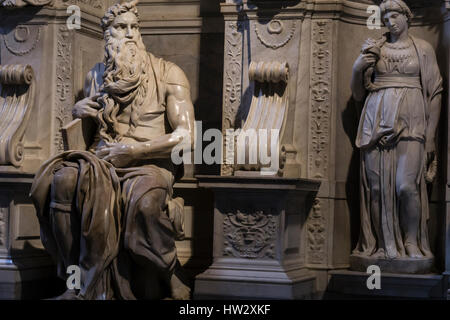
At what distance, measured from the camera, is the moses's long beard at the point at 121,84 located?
5.91 meters

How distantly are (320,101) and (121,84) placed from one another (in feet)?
4.51

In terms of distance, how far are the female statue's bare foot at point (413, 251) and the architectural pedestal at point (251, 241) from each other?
2.50 ft

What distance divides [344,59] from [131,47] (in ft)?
4.95

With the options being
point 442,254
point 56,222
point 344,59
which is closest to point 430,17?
point 344,59

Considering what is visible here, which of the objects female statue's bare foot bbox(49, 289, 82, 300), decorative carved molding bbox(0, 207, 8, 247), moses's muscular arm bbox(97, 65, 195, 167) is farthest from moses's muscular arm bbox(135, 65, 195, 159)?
decorative carved molding bbox(0, 207, 8, 247)

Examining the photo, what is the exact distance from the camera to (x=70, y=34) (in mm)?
6488

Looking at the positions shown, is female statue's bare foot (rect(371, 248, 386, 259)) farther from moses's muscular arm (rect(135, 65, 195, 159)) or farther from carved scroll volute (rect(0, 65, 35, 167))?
carved scroll volute (rect(0, 65, 35, 167))

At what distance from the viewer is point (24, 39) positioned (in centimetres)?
649

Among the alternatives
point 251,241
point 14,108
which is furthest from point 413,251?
point 14,108

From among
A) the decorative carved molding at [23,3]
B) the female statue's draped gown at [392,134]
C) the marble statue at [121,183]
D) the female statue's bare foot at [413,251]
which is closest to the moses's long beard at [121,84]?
the marble statue at [121,183]

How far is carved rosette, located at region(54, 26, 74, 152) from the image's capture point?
21.3 ft

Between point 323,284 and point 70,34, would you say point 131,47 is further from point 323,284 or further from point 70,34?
point 323,284

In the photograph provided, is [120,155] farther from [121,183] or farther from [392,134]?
[392,134]

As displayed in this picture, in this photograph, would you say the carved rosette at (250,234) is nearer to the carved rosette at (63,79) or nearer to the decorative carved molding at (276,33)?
the decorative carved molding at (276,33)
